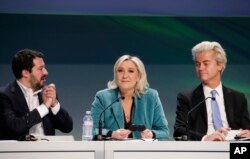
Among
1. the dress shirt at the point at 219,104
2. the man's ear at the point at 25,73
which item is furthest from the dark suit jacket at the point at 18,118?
the dress shirt at the point at 219,104

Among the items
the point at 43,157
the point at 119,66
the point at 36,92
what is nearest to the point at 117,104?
the point at 119,66

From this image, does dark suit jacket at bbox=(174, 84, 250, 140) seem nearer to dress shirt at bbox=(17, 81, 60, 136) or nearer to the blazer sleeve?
the blazer sleeve

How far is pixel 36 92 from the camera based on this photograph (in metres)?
5.30

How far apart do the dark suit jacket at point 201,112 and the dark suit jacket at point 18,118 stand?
91cm

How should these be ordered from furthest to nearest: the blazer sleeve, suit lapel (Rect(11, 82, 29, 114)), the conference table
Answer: the blazer sleeve < suit lapel (Rect(11, 82, 29, 114)) < the conference table

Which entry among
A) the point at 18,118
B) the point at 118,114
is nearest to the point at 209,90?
the point at 118,114

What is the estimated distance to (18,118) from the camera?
4980 mm

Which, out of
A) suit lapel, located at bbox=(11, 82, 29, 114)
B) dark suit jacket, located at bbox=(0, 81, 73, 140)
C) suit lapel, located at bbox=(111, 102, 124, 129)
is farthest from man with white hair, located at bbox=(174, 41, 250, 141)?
suit lapel, located at bbox=(11, 82, 29, 114)

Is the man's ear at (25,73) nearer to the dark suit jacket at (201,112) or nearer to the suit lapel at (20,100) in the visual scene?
the suit lapel at (20,100)

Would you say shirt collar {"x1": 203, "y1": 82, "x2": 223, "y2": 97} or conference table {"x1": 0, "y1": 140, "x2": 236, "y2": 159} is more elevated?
shirt collar {"x1": 203, "y1": 82, "x2": 223, "y2": 97}

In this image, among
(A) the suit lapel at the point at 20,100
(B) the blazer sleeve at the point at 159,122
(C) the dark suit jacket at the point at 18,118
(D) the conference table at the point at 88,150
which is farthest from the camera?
(B) the blazer sleeve at the point at 159,122

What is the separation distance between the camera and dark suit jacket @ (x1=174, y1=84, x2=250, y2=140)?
17.1 feet

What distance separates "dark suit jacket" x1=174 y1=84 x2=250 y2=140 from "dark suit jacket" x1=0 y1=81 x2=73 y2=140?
914 mm

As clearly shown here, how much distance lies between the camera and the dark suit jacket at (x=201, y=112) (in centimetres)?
520
